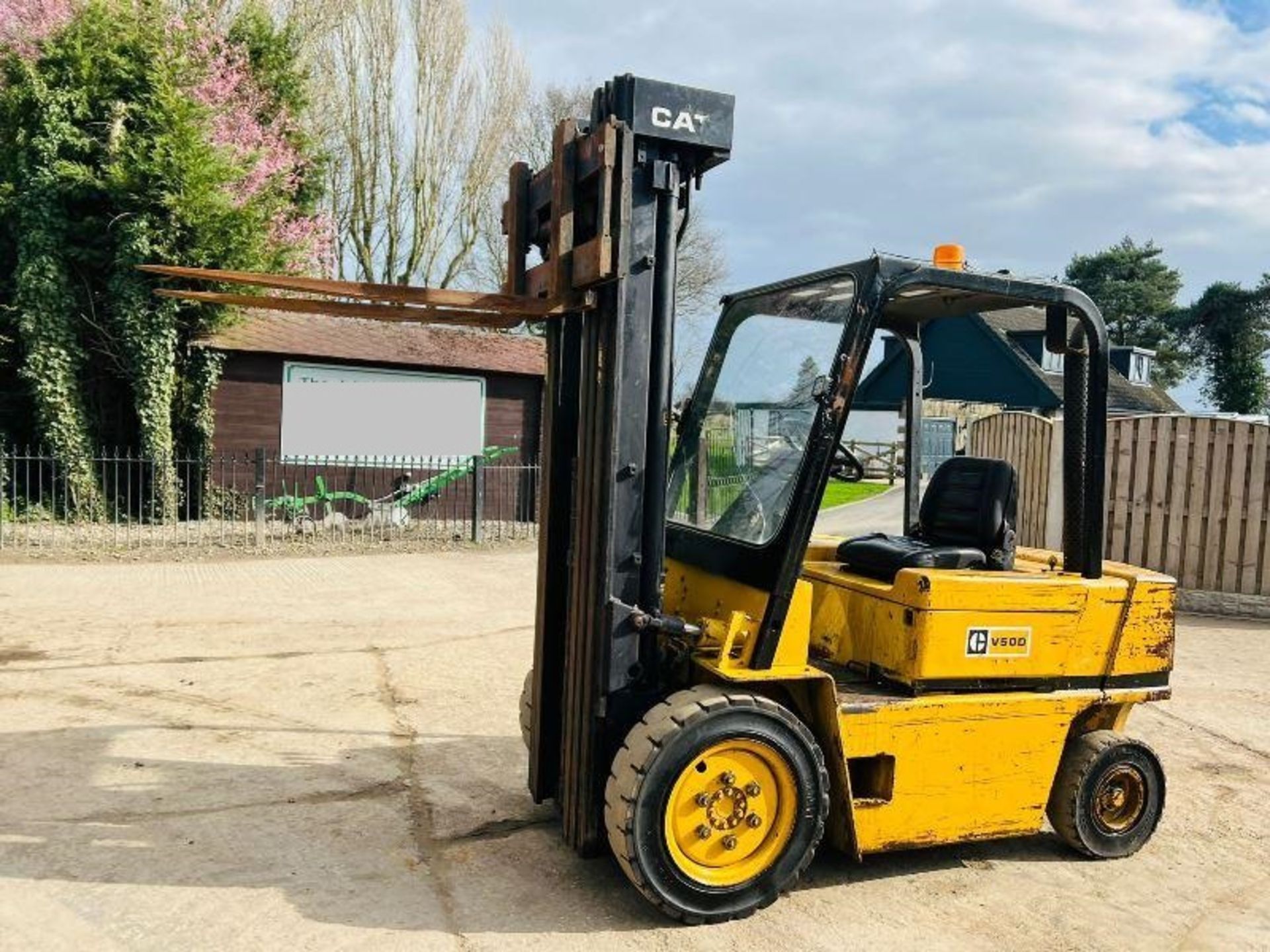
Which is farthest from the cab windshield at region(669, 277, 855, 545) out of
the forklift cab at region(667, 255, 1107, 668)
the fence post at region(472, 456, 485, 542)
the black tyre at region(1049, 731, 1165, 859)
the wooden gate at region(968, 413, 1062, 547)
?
the fence post at region(472, 456, 485, 542)

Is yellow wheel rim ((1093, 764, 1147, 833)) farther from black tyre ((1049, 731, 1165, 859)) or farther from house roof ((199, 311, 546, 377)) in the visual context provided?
house roof ((199, 311, 546, 377))

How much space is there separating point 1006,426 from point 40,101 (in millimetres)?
15535

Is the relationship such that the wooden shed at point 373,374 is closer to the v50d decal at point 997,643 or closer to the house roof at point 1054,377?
the v50d decal at point 997,643

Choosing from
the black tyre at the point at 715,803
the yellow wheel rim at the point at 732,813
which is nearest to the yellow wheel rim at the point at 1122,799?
the black tyre at the point at 715,803

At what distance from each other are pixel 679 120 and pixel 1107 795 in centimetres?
362

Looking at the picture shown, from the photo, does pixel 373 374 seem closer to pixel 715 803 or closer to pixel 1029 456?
pixel 1029 456

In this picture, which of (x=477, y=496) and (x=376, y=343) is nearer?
(x=477, y=496)

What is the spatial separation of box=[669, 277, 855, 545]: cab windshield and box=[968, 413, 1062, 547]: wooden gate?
9425mm

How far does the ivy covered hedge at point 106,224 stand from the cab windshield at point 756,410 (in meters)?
13.1

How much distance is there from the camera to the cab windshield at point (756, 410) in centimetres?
425

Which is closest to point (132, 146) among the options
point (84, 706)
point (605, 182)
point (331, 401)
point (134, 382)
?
point (134, 382)

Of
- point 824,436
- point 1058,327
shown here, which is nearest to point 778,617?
point 824,436

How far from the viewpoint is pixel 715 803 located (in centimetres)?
390

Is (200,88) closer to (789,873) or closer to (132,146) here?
(132,146)
